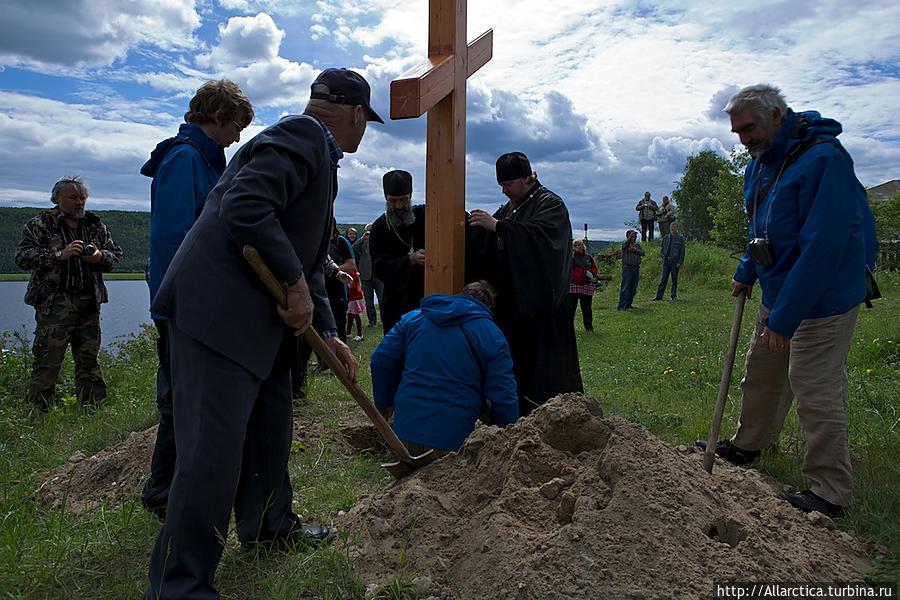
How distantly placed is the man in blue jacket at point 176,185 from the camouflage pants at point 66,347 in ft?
10.9

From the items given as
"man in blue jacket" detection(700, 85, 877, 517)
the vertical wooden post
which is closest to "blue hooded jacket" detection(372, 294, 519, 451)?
the vertical wooden post

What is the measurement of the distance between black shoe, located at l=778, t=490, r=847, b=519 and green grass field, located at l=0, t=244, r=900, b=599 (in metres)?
0.08

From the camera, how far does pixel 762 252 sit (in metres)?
3.73

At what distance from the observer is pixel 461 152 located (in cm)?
428

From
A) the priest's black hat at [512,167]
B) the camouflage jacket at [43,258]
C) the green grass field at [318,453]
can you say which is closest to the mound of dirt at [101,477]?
the green grass field at [318,453]

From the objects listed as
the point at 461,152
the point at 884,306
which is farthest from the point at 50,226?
the point at 884,306

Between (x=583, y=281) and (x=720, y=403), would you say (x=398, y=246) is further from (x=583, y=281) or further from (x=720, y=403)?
(x=583, y=281)

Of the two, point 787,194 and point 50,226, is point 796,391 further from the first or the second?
point 50,226

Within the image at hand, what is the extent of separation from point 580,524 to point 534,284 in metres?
2.14

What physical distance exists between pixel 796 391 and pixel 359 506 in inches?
88.7

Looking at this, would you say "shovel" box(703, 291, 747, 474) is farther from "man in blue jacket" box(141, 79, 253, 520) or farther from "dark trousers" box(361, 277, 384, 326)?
"dark trousers" box(361, 277, 384, 326)

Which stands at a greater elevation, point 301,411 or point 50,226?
point 50,226

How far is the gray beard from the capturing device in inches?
198

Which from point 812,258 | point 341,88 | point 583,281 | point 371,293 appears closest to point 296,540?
point 341,88
